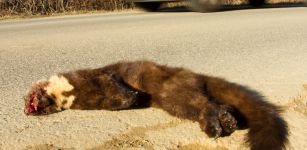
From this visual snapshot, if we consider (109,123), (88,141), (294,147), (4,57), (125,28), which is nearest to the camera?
(294,147)

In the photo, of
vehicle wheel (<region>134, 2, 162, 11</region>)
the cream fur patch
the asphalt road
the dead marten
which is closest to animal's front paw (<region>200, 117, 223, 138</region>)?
the dead marten

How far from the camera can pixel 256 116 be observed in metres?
3.11

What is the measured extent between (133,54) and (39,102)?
114 inches

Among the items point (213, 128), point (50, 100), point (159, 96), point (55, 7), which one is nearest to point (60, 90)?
point (50, 100)

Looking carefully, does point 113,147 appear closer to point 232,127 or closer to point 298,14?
point 232,127

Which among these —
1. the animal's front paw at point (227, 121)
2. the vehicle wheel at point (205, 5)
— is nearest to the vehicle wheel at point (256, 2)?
the vehicle wheel at point (205, 5)

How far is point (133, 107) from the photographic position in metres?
3.75

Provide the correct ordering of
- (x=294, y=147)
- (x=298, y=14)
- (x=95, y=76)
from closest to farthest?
(x=294, y=147) → (x=95, y=76) → (x=298, y=14)

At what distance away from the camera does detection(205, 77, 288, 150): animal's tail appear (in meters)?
2.77

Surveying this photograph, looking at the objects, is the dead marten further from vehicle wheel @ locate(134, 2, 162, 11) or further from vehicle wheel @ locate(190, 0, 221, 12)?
vehicle wheel @ locate(134, 2, 162, 11)

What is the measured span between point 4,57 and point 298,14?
24.5 ft

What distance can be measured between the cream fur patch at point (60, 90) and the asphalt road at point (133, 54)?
9 cm

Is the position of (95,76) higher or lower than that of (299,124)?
higher

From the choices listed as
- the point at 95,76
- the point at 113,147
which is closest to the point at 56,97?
the point at 95,76
